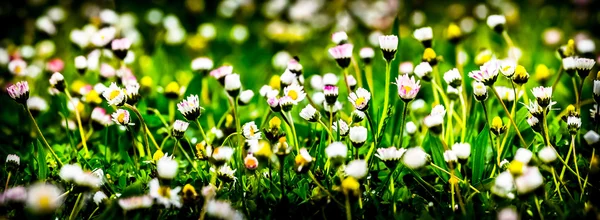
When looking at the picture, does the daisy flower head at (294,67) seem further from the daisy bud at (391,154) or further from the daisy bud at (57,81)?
the daisy bud at (57,81)

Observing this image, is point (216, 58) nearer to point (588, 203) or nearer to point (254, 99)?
point (254, 99)

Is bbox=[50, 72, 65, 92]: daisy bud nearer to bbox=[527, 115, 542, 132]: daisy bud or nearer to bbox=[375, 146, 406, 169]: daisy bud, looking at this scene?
bbox=[375, 146, 406, 169]: daisy bud

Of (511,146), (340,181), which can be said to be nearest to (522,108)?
(511,146)

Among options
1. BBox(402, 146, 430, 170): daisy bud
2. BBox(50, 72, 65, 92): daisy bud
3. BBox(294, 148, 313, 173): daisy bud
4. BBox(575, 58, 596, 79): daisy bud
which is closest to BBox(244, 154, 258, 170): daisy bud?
BBox(294, 148, 313, 173): daisy bud

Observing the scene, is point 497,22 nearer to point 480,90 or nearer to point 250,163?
point 480,90

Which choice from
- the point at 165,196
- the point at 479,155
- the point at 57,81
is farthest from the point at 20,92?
the point at 479,155

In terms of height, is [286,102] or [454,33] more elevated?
[454,33]
